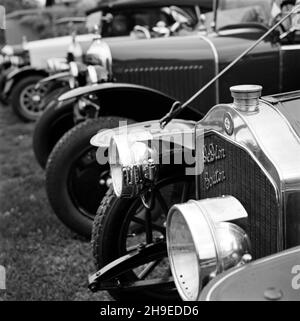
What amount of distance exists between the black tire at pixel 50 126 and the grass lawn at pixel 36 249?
31cm

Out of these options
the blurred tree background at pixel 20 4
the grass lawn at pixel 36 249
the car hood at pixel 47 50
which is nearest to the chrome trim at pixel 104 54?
the grass lawn at pixel 36 249

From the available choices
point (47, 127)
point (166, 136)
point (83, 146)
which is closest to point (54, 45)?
point (47, 127)

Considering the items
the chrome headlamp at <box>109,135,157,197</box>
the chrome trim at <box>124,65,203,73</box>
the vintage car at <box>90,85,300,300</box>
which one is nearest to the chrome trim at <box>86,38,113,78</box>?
the chrome trim at <box>124,65,203,73</box>

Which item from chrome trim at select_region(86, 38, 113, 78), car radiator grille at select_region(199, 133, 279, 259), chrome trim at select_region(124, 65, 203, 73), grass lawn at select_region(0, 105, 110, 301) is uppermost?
chrome trim at select_region(86, 38, 113, 78)

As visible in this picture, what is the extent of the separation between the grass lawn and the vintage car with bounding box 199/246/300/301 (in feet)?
4.52

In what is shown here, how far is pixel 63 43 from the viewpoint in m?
7.10

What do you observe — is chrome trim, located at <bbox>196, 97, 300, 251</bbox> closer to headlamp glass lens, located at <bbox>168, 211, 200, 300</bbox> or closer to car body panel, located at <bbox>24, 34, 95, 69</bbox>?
headlamp glass lens, located at <bbox>168, 211, 200, 300</bbox>

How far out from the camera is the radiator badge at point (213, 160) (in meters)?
1.70

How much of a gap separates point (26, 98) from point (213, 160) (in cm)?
561

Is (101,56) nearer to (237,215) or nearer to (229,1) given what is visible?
(229,1)

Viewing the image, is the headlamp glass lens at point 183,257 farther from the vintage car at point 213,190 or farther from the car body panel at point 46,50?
the car body panel at point 46,50

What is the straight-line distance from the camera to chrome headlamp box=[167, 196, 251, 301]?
133 cm

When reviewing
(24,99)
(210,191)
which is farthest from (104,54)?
(24,99)

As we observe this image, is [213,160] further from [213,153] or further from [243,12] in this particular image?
[243,12]
